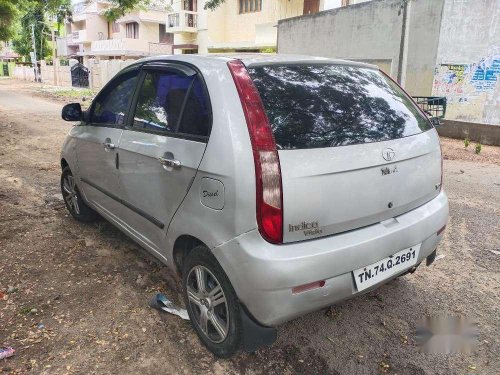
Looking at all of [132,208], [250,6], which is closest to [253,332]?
[132,208]

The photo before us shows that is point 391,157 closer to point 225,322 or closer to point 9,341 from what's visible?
point 225,322

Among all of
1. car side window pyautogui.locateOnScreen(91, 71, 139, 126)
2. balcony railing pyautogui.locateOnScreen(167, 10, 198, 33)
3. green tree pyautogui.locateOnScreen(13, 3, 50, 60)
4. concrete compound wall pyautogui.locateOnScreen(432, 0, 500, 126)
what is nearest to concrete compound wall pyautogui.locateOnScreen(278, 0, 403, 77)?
concrete compound wall pyautogui.locateOnScreen(432, 0, 500, 126)

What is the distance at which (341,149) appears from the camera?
2.17m

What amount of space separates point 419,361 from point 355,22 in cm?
1362

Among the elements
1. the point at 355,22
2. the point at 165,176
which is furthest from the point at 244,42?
the point at 165,176

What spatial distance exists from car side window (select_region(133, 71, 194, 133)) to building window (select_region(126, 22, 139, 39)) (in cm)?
4052

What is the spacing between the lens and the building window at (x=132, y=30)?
131ft

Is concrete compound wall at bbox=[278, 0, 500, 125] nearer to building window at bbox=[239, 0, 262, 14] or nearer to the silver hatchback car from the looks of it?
the silver hatchback car

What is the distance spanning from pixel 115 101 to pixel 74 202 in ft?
4.82

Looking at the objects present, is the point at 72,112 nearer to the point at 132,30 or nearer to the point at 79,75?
the point at 79,75

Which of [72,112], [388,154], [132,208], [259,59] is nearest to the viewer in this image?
[388,154]

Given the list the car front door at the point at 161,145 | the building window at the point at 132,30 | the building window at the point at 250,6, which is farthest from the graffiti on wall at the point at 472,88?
the building window at the point at 132,30

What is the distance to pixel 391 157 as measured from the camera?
2.33m

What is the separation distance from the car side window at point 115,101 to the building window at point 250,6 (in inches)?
942
